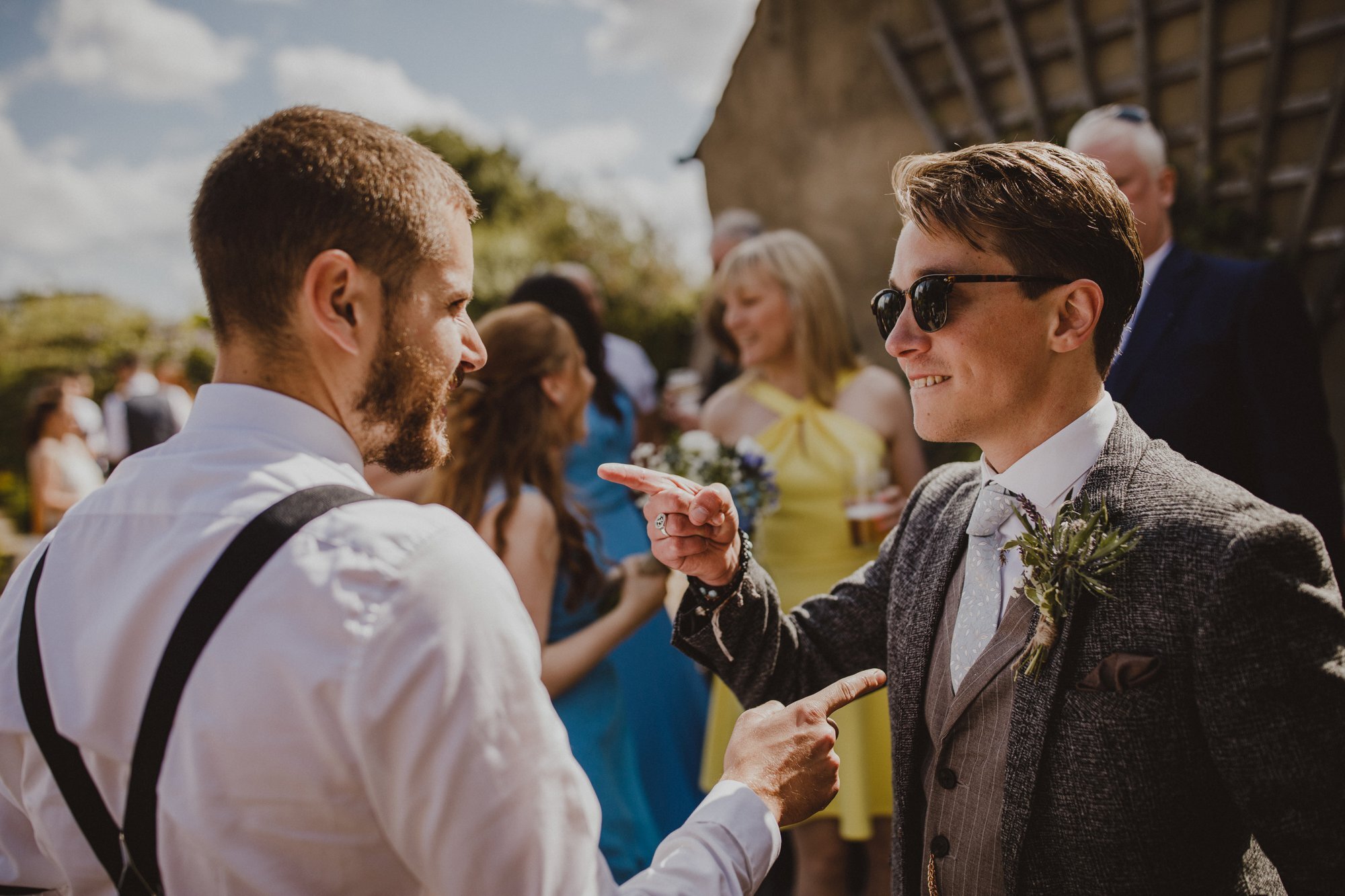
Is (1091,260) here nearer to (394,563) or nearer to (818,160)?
(394,563)

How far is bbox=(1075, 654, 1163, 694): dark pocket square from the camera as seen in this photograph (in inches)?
52.4

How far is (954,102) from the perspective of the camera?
720 cm

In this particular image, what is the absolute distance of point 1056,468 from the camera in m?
1.60

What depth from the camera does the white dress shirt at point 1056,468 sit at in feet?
5.24

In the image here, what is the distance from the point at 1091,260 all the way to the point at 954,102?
251 inches

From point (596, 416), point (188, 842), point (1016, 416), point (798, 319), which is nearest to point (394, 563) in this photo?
point (188, 842)

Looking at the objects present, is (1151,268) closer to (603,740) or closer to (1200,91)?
(603,740)

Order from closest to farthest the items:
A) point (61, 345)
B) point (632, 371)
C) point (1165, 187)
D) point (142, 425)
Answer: point (1165, 187) → point (632, 371) → point (142, 425) → point (61, 345)

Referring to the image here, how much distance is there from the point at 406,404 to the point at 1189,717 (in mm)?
1355

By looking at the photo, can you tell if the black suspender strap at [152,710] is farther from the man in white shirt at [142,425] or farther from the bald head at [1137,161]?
the man in white shirt at [142,425]

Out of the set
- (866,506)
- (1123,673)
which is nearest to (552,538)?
(866,506)

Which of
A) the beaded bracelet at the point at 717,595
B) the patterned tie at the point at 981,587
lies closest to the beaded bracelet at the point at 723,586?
the beaded bracelet at the point at 717,595

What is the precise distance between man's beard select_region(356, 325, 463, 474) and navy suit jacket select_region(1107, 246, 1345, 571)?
2.13 m

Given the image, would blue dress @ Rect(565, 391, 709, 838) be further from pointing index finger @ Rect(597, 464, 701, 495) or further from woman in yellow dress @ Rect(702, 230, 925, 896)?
pointing index finger @ Rect(597, 464, 701, 495)
